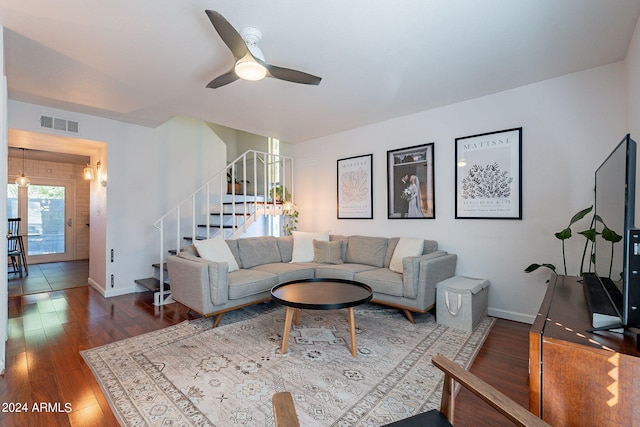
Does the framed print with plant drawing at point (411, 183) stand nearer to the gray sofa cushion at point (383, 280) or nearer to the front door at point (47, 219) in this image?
the gray sofa cushion at point (383, 280)

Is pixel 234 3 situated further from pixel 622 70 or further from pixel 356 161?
pixel 622 70

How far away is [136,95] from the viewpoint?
320 cm

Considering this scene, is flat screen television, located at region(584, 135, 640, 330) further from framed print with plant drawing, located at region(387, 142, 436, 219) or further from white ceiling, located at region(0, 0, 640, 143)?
framed print with plant drawing, located at region(387, 142, 436, 219)

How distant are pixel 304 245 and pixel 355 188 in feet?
3.78

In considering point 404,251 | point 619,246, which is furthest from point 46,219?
point 619,246

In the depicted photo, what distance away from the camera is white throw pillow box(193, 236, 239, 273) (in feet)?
10.6

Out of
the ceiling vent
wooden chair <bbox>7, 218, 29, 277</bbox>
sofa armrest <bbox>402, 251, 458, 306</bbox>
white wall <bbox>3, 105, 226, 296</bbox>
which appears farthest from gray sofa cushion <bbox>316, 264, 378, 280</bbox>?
wooden chair <bbox>7, 218, 29, 277</bbox>

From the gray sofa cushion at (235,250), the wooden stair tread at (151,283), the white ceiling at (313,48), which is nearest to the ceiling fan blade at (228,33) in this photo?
the white ceiling at (313,48)

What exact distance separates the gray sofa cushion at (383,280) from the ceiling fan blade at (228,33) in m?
2.42

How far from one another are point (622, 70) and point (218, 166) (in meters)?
5.58

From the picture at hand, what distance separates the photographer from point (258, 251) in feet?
12.8

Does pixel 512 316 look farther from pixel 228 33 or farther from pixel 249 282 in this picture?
pixel 228 33

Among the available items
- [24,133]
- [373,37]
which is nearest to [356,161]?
[373,37]

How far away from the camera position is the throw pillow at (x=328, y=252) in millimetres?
4004
